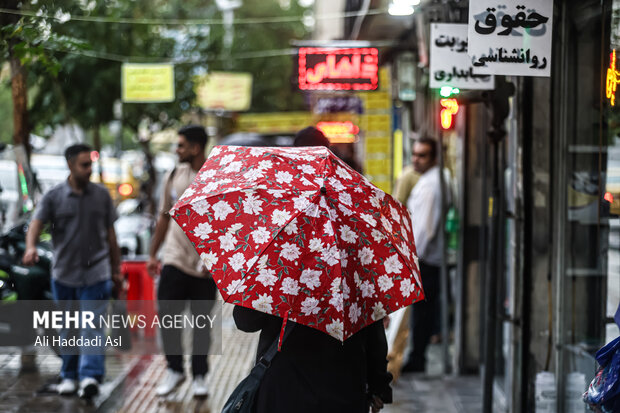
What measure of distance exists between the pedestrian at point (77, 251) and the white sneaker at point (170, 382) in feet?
1.63

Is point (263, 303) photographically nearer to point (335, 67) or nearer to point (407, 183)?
point (407, 183)

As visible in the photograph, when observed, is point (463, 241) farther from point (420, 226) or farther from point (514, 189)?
point (514, 189)

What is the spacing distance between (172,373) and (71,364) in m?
0.82

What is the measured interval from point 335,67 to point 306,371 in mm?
8347

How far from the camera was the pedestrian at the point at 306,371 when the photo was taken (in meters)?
3.49

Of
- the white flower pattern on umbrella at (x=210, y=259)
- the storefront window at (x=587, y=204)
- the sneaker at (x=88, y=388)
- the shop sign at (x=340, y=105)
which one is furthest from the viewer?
the shop sign at (x=340, y=105)

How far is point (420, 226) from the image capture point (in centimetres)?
798

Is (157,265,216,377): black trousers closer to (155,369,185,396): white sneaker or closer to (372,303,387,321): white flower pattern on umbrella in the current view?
(155,369,185,396): white sneaker

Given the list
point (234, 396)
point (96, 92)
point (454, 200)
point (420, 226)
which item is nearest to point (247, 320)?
point (234, 396)

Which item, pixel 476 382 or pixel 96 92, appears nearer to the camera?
pixel 476 382

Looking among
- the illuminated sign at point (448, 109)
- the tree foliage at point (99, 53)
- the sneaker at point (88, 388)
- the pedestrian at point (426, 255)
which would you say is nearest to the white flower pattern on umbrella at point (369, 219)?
the illuminated sign at point (448, 109)

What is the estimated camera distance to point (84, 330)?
6680mm

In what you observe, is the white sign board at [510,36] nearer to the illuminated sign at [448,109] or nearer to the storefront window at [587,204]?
the storefront window at [587,204]

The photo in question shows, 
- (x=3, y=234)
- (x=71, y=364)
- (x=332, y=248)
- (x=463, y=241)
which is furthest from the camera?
(x=463, y=241)
